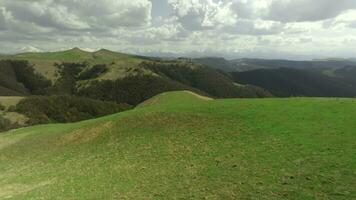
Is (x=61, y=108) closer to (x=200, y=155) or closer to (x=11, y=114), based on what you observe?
(x=11, y=114)

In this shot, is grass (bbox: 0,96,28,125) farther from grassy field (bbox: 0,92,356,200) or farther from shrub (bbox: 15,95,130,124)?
grassy field (bbox: 0,92,356,200)

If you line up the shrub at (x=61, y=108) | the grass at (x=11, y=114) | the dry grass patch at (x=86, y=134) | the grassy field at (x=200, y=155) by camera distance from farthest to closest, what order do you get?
the shrub at (x=61, y=108) → the grass at (x=11, y=114) → the dry grass patch at (x=86, y=134) → the grassy field at (x=200, y=155)

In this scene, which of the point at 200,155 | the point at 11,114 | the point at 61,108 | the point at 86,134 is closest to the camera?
the point at 200,155

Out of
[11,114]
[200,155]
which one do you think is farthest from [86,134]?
[11,114]

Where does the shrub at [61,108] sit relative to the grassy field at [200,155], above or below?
below

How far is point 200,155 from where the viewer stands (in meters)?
27.3

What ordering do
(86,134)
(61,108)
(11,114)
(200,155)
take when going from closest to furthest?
(200,155) < (86,134) < (11,114) < (61,108)

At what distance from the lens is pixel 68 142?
1540 inches

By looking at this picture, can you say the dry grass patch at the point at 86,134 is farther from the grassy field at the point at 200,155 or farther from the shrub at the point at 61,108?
the shrub at the point at 61,108

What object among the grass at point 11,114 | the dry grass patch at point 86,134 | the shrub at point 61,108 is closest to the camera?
the dry grass patch at point 86,134

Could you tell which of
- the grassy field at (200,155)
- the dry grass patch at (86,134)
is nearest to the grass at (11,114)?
the grassy field at (200,155)

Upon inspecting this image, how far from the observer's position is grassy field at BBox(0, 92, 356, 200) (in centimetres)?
2064

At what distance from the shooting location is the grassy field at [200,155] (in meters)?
20.6

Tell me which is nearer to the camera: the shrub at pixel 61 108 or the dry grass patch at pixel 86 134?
the dry grass patch at pixel 86 134
